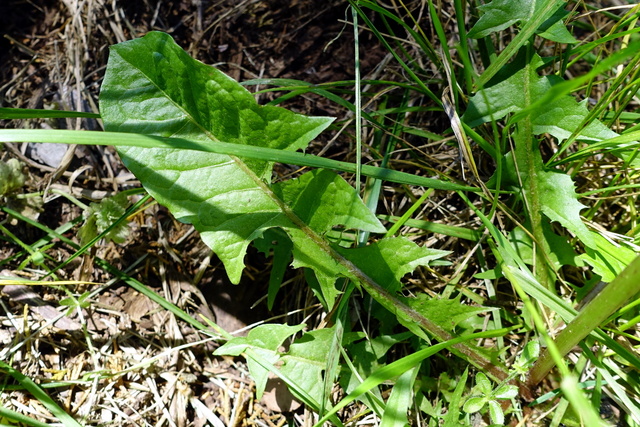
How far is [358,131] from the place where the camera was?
143 cm

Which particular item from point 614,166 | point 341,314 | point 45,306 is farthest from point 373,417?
point 45,306

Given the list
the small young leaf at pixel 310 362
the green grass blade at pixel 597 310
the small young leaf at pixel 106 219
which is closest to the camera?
the green grass blade at pixel 597 310

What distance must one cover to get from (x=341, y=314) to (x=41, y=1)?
1.97 meters

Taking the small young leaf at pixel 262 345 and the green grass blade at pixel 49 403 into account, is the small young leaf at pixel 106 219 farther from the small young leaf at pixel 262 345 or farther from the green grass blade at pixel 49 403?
the small young leaf at pixel 262 345

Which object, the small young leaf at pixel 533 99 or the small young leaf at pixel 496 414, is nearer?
the small young leaf at pixel 496 414

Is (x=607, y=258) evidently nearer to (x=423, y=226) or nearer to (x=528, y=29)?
(x=423, y=226)

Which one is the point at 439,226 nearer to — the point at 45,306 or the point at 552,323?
the point at 552,323

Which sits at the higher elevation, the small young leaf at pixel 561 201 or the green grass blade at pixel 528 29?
the green grass blade at pixel 528 29

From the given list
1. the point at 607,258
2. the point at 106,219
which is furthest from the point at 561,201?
the point at 106,219

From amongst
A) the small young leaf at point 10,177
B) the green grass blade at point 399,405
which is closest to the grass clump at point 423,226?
the green grass blade at point 399,405

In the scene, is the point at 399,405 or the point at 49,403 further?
the point at 49,403

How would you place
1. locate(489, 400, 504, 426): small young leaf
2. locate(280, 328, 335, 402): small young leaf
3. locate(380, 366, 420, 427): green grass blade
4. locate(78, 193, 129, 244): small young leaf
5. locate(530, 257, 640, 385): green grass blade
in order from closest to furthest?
locate(530, 257, 640, 385): green grass blade < locate(489, 400, 504, 426): small young leaf < locate(380, 366, 420, 427): green grass blade < locate(280, 328, 335, 402): small young leaf < locate(78, 193, 129, 244): small young leaf

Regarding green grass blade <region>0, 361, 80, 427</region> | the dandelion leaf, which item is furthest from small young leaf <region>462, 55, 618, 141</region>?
green grass blade <region>0, 361, 80, 427</region>

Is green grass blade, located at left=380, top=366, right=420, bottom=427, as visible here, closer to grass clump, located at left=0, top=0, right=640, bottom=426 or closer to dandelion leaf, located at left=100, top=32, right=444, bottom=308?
grass clump, located at left=0, top=0, right=640, bottom=426
